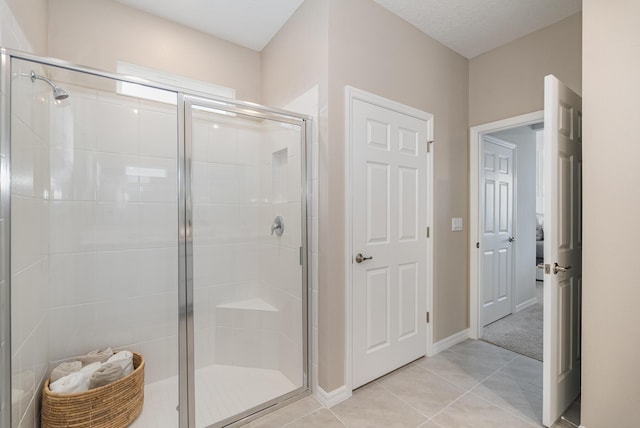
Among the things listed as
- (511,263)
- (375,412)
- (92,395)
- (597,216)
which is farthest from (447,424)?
(511,263)

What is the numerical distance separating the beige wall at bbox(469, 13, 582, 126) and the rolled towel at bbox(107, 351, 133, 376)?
3476 mm

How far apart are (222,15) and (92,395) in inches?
105

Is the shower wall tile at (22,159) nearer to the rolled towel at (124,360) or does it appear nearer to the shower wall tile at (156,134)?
the shower wall tile at (156,134)

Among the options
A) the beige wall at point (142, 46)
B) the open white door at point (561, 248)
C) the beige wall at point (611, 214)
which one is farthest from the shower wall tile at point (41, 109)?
the beige wall at point (611, 214)

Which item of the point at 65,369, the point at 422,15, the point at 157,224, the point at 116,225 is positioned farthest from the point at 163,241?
the point at 422,15

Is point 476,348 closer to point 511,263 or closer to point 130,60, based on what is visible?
point 511,263

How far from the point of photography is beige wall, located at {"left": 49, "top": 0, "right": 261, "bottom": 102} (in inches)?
75.9

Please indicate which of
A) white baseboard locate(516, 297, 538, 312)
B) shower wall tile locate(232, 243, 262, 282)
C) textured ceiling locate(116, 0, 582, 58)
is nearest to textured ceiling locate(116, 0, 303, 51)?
textured ceiling locate(116, 0, 582, 58)

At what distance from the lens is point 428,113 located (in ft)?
8.18

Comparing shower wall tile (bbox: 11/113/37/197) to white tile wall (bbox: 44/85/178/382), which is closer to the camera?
shower wall tile (bbox: 11/113/37/197)

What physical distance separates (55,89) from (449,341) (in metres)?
3.43

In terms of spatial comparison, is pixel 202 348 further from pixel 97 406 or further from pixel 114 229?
pixel 114 229

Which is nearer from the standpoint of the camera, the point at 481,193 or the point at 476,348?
the point at 476,348

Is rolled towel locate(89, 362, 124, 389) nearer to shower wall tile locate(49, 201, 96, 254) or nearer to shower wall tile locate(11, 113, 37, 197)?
shower wall tile locate(49, 201, 96, 254)
